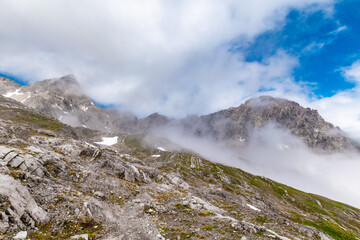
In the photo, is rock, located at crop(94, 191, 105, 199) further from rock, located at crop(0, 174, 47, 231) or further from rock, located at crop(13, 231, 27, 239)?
rock, located at crop(13, 231, 27, 239)

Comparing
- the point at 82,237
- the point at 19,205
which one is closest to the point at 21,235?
the point at 19,205

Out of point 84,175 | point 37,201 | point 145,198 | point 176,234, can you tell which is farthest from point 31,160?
point 176,234

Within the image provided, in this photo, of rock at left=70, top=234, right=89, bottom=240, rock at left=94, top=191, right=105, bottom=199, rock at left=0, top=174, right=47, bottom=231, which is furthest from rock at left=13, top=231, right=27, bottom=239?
rock at left=94, top=191, right=105, bottom=199

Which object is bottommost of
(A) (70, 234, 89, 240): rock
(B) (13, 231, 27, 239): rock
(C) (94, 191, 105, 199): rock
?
(B) (13, 231, 27, 239): rock

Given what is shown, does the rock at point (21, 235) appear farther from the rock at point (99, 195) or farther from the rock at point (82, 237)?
the rock at point (99, 195)

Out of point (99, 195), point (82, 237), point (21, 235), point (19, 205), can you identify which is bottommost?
point (21, 235)

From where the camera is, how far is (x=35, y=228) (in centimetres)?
1806

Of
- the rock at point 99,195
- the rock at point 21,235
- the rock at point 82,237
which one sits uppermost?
the rock at point 99,195

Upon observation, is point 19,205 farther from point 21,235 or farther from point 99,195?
point 99,195

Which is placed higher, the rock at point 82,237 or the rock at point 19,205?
the rock at point 19,205

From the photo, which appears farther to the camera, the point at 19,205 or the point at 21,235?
the point at 19,205

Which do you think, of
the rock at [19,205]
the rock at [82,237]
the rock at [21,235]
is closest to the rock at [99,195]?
the rock at [19,205]

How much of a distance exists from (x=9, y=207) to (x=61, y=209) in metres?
5.52

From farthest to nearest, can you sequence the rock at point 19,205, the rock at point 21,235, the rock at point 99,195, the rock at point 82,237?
1. the rock at point 99,195
2. the rock at point 82,237
3. the rock at point 19,205
4. the rock at point 21,235
